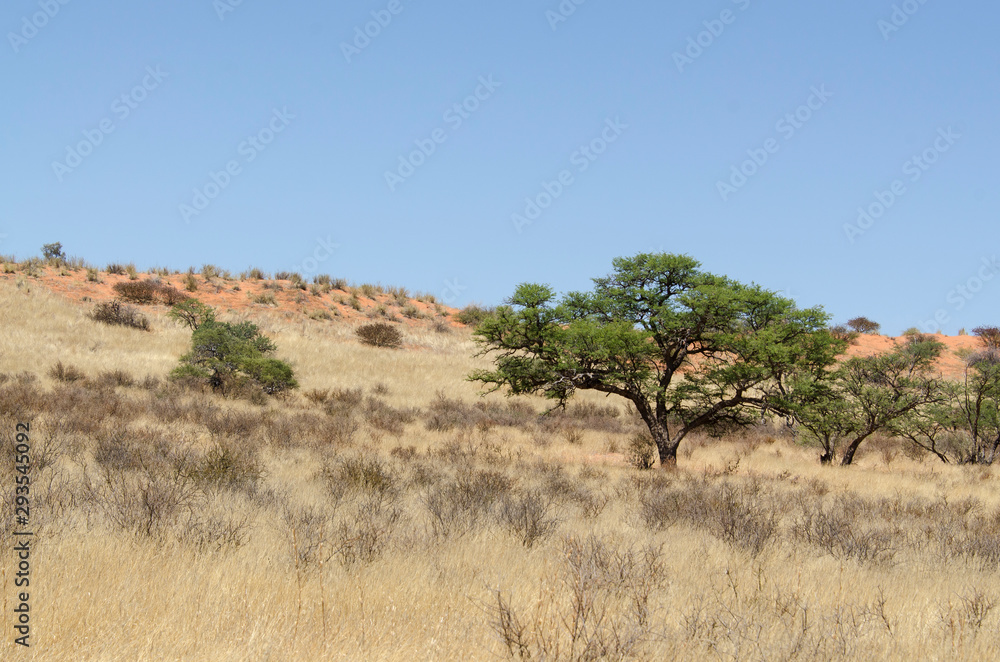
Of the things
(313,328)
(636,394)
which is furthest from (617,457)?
(313,328)

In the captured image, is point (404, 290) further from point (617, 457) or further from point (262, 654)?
point (262, 654)

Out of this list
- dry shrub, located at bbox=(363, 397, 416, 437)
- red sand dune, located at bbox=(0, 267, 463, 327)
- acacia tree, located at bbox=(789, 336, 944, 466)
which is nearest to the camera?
acacia tree, located at bbox=(789, 336, 944, 466)

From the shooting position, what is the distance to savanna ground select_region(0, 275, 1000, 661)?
14.2 feet

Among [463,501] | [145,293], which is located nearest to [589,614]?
[463,501]

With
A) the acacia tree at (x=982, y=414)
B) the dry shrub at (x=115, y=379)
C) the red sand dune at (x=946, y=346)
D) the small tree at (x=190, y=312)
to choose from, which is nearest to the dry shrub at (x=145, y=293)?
the small tree at (x=190, y=312)

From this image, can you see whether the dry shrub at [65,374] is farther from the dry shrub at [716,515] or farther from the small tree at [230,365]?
the dry shrub at [716,515]

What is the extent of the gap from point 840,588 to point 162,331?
1613 inches

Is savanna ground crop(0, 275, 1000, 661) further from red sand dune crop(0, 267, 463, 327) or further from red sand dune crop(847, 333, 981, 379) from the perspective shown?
red sand dune crop(847, 333, 981, 379)

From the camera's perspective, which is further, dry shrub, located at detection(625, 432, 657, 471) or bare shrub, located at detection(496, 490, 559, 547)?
dry shrub, located at detection(625, 432, 657, 471)

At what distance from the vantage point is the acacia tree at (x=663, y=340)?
17.8 meters

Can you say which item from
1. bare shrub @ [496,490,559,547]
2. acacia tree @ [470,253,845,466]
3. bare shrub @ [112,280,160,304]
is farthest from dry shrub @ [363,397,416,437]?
bare shrub @ [112,280,160,304]

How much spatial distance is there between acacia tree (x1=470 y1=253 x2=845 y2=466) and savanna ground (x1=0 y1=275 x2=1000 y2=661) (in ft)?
11.1

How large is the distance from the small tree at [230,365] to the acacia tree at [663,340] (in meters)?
13.2

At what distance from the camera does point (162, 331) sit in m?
38.9
